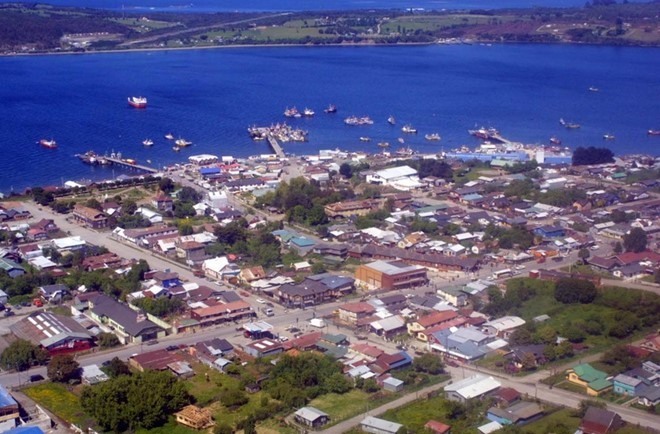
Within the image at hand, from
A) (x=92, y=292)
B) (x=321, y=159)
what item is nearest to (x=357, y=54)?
(x=321, y=159)

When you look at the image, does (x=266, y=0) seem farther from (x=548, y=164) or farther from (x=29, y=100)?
(x=548, y=164)

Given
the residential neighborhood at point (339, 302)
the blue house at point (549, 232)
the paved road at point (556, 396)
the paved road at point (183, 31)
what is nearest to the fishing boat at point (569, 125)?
the residential neighborhood at point (339, 302)

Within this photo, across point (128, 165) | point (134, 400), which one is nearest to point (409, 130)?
point (128, 165)

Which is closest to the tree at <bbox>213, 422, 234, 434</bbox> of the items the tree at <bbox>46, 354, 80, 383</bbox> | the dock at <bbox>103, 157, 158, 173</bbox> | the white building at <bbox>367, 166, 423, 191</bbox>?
the tree at <bbox>46, 354, 80, 383</bbox>

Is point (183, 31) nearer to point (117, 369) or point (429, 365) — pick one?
point (117, 369)

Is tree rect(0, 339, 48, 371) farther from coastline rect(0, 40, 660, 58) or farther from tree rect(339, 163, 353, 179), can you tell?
coastline rect(0, 40, 660, 58)

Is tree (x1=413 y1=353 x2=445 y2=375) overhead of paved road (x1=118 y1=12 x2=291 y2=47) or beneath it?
beneath
